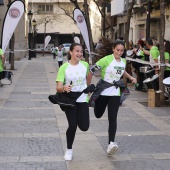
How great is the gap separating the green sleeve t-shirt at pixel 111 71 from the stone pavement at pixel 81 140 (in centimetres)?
96

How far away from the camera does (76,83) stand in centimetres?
634

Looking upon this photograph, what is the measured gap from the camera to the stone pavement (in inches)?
250

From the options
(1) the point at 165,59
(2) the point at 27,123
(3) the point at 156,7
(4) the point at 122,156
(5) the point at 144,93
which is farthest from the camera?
(3) the point at 156,7

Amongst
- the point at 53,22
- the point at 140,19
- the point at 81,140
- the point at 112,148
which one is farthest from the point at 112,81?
the point at 53,22

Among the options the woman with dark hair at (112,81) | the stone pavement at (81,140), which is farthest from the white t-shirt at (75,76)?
the stone pavement at (81,140)

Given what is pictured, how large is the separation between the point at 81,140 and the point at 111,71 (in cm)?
155

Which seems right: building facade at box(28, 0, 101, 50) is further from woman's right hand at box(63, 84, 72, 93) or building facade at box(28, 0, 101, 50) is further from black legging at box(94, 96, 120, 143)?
woman's right hand at box(63, 84, 72, 93)

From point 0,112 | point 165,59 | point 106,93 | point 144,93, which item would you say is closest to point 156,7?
point 144,93

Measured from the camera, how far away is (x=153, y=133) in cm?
846

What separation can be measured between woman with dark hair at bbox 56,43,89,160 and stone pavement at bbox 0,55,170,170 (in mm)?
580

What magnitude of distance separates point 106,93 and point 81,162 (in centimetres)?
112

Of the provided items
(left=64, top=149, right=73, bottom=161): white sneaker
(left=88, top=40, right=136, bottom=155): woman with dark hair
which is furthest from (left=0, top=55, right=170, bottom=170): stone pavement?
(left=88, top=40, right=136, bottom=155): woman with dark hair

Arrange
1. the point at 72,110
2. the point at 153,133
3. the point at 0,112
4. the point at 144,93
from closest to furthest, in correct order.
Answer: the point at 72,110 → the point at 153,133 → the point at 0,112 → the point at 144,93

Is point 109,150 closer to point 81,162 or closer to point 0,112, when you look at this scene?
point 81,162
